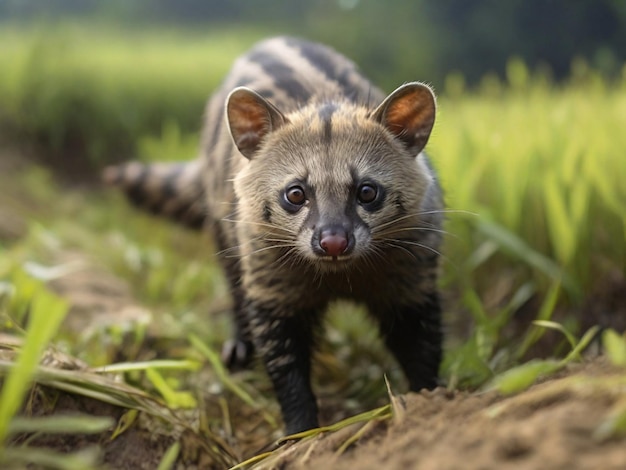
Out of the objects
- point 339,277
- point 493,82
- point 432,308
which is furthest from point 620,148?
point 493,82

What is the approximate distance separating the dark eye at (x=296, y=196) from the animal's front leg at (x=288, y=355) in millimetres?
414

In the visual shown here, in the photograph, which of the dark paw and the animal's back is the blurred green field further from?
the animal's back

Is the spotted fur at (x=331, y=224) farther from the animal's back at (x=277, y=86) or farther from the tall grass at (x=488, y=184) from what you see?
the tall grass at (x=488, y=184)

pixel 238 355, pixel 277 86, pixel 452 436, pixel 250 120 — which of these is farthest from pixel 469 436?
pixel 238 355

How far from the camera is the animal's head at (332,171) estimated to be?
2232 millimetres

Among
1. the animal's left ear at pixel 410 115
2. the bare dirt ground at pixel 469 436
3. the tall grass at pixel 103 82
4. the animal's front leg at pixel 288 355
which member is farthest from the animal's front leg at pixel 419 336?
the tall grass at pixel 103 82

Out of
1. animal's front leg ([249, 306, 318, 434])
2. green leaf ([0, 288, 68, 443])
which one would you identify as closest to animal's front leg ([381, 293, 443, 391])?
animal's front leg ([249, 306, 318, 434])

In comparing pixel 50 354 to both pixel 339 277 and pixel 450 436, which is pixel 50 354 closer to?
pixel 339 277

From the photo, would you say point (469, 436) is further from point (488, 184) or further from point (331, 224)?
point (488, 184)

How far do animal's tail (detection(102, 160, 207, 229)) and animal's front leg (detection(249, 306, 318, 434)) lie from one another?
140 cm

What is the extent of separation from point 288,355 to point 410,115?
86 centimetres

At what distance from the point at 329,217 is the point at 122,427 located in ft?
2.57

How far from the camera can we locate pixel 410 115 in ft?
8.00

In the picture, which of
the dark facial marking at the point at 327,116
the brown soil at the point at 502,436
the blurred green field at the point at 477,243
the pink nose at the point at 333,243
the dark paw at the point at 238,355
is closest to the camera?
the brown soil at the point at 502,436
